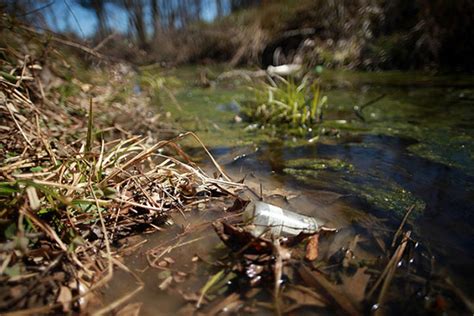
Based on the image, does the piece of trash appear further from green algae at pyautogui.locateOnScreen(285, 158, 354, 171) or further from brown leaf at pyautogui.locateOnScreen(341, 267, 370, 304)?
green algae at pyautogui.locateOnScreen(285, 158, 354, 171)

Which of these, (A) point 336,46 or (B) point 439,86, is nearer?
(B) point 439,86

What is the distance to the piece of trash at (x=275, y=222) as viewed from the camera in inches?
34.7

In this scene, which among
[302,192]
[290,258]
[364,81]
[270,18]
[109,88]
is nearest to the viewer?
[290,258]

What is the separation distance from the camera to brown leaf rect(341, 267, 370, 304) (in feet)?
2.36

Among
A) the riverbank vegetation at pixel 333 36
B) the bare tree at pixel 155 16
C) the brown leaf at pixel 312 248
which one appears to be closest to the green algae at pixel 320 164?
the brown leaf at pixel 312 248

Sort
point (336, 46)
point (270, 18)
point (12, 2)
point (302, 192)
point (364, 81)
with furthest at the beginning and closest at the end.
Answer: point (270, 18) → point (336, 46) → point (364, 81) → point (12, 2) → point (302, 192)

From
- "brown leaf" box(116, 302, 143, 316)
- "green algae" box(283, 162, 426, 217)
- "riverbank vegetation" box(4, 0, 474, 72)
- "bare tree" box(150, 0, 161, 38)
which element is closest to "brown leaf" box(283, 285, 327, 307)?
"brown leaf" box(116, 302, 143, 316)

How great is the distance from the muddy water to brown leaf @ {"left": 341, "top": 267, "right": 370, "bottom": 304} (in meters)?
0.08

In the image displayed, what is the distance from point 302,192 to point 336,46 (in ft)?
18.4

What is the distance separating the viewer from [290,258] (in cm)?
82

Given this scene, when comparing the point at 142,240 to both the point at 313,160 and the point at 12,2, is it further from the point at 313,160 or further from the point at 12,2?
the point at 12,2

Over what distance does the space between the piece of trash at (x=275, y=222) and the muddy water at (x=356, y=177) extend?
0.10m

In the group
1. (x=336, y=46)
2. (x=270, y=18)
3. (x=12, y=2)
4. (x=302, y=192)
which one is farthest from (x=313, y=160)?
(x=270, y=18)

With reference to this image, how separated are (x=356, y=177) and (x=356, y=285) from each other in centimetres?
69
